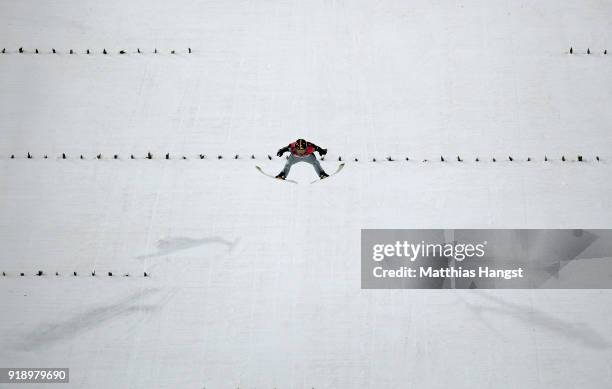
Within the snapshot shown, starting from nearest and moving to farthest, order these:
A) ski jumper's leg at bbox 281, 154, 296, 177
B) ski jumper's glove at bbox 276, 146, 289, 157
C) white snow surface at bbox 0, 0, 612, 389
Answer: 1. white snow surface at bbox 0, 0, 612, 389
2. ski jumper's leg at bbox 281, 154, 296, 177
3. ski jumper's glove at bbox 276, 146, 289, 157

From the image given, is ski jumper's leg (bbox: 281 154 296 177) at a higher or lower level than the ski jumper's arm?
A: lower

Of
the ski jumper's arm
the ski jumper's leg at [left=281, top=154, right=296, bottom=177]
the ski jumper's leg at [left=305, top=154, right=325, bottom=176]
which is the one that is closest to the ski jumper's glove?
the ski jumper's arm

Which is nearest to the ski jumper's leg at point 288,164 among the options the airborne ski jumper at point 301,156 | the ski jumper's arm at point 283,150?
the airborne ski jumper at point 301,156

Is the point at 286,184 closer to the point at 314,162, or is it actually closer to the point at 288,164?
the point at 288,164

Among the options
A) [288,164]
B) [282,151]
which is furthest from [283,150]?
[288,164]

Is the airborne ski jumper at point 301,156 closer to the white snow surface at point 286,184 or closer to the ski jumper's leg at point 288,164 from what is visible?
the ski jumper's leg at point 288,164

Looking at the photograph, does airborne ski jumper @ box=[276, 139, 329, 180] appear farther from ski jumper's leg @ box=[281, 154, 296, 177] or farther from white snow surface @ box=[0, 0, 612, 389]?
white snow surface @ box=[0, 0, 612, 389]

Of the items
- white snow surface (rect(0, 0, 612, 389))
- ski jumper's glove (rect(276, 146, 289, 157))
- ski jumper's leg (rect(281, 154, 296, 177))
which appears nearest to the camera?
white snow surface (rect(0, 0, 612, 389))

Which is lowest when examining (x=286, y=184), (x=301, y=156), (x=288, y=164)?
(x=286, y=184)
